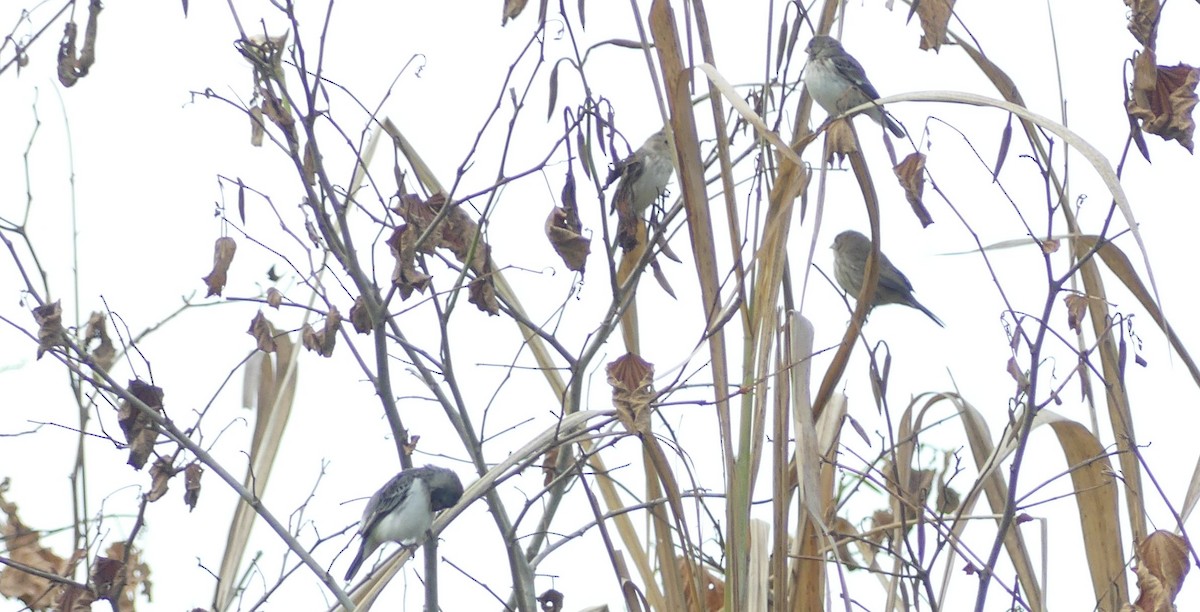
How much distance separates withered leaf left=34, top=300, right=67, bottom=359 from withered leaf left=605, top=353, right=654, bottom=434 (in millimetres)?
1345

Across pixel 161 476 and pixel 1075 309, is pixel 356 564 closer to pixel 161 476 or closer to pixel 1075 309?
pixel 161 476

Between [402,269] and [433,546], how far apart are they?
60 centimetres

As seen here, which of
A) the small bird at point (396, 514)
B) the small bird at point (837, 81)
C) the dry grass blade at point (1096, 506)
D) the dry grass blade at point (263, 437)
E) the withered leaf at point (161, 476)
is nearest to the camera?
the dry grass blade at point (1096, 506)

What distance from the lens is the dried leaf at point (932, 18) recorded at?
225cm

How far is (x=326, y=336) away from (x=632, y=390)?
0.99m

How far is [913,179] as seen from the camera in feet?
7.02

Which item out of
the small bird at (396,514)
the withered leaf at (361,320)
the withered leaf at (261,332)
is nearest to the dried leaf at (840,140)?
the withered leaf at (361,320)

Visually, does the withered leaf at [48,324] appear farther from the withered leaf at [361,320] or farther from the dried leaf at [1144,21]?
the dried leaf at [1144,21]

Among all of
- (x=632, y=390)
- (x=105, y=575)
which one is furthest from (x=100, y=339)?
(x=632, y=390)

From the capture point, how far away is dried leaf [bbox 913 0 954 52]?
2248 mm

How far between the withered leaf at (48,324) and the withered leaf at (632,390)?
134cm

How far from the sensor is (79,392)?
11.0ft

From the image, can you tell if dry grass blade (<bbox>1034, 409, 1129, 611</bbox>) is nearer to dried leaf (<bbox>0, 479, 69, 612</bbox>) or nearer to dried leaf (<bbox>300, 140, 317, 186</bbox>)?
dried leaf (<bbox>300, 140, 317, 186</bbox>)

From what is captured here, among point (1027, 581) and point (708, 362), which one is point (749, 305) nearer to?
point (708, 362)
